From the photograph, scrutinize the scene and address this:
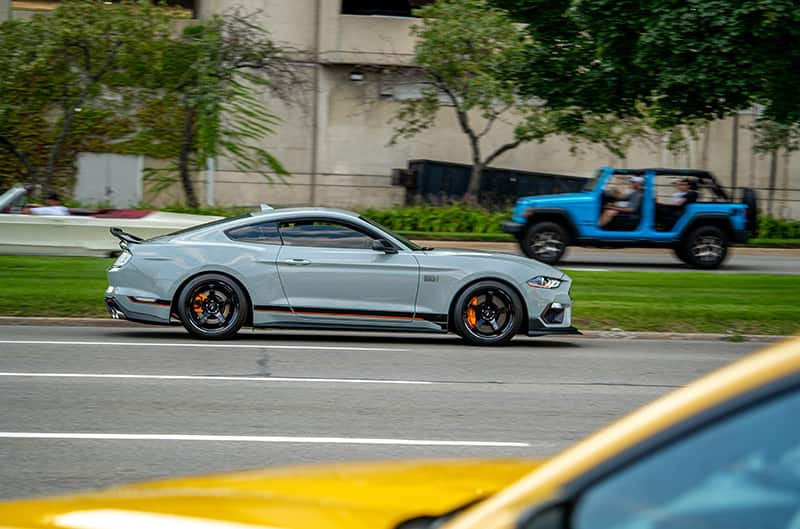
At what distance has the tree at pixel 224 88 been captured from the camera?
109ft

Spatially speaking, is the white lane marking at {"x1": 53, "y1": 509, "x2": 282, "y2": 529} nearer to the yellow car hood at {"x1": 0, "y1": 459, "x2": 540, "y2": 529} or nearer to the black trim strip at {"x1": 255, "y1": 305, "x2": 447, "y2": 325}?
the yellow car hood at {"x1": 0, "y1": 459, "x2": 540, "y2": 529}

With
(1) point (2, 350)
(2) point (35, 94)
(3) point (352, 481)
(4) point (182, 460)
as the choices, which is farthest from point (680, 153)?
(3) point (352, 481)

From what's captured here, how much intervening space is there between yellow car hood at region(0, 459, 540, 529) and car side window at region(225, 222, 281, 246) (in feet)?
30.9

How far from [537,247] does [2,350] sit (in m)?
13.8

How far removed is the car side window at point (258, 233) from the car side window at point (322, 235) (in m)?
0.09

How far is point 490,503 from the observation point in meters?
1.88

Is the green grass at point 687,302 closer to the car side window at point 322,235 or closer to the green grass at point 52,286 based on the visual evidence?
the car side window at point 322,235

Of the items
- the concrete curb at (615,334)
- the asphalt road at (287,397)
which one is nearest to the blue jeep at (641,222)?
the concrete curb at (615,334)

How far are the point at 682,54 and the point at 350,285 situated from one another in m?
6.82

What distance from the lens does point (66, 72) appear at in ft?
113

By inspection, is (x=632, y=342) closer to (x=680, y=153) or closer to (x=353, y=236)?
(x=353, y=236)

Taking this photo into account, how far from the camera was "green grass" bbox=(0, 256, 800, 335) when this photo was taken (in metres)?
14.5

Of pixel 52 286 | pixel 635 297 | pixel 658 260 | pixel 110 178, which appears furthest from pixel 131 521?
pixel 110 178

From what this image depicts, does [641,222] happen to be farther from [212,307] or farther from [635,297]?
[212,307]
